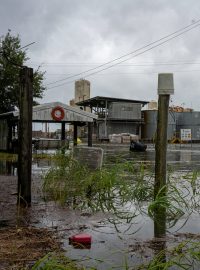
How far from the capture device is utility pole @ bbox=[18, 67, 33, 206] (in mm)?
7562

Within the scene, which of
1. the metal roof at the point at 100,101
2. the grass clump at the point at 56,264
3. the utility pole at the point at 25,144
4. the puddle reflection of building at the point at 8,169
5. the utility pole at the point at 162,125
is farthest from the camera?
the metal roof at the point at 100,101

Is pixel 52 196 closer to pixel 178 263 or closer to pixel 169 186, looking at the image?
pixel 169 186

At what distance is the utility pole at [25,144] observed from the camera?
24.8ft

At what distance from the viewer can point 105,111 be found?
6688cm

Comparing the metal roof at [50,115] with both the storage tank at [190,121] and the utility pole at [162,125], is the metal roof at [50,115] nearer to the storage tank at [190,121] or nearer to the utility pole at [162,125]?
the utility pole at [162,125]

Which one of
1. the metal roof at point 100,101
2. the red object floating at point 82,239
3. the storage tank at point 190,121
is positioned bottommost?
the red object floating at point 82,239

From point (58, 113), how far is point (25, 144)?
1567cm

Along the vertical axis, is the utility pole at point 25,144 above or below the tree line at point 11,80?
below

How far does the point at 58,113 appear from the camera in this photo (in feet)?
76.0

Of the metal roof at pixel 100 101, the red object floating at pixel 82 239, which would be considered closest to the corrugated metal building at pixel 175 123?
the metal roof at pixel 100 101

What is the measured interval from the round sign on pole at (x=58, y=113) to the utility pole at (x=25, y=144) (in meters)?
15.3

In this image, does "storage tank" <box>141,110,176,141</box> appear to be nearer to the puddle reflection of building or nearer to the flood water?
the puddle reflection of building

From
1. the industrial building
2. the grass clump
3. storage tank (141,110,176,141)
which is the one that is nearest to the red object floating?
the grass clump

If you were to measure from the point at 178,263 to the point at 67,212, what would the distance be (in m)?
3.31
